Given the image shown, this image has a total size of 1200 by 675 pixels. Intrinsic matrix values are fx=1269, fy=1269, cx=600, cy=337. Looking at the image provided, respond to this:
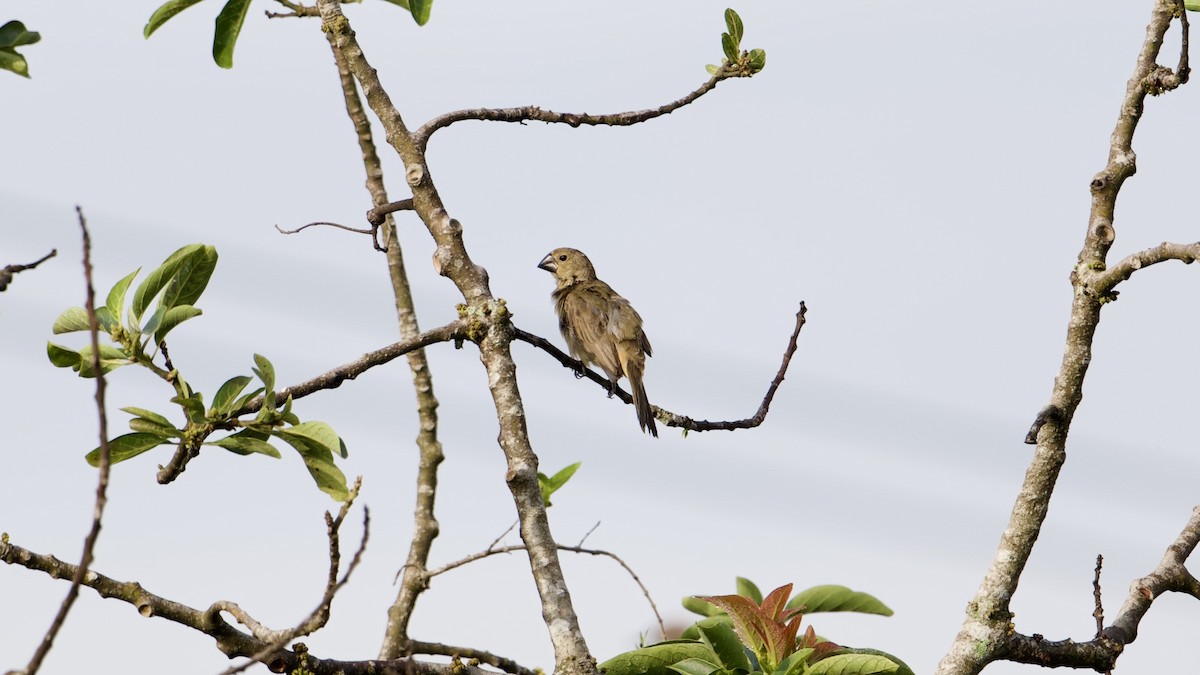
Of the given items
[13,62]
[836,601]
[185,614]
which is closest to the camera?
[185,614]

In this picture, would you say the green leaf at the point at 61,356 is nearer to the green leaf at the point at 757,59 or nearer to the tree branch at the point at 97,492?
the tree branch at the point at 97,492

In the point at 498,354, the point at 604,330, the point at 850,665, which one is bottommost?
the point at 850,665

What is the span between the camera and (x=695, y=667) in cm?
340

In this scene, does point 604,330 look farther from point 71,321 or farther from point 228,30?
point 71,321

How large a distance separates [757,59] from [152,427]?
2.53 m

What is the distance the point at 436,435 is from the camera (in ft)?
19.7

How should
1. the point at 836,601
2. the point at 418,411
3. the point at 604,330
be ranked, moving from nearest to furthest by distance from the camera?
the point at 836,601 → the point at 418,411 → the point at 604,330

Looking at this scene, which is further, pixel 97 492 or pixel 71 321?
pixel 71 321

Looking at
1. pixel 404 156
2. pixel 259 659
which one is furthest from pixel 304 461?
pixel 259 659

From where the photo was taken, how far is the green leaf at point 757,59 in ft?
15.6

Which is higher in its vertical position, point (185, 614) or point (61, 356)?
point (61, 356)

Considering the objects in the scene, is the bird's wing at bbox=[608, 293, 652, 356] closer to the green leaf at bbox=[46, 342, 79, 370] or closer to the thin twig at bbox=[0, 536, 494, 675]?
the green leaf at bbox=[46, 342, 79, 370]

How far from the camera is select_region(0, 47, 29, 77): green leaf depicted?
13.3 ft

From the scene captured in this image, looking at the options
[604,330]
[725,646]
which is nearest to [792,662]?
[725,646]
